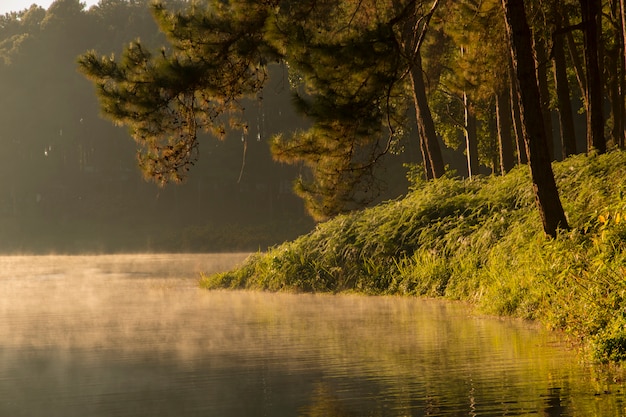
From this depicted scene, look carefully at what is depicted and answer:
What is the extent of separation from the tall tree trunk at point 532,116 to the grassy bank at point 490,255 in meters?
0.44

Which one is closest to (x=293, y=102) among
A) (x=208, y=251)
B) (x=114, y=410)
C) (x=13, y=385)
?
(x=13, y=385)

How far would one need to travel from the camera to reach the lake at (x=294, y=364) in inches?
339

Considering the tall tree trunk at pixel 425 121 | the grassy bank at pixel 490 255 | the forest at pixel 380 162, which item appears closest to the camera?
the grassy bank at pixel 490 255

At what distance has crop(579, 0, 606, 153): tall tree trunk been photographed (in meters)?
21.4

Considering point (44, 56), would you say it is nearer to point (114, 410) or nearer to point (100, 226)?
point (100, 226)

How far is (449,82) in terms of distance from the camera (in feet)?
101

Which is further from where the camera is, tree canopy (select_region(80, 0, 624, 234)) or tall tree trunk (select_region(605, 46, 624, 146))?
tall tree trunk (select_region(605, 46, 624, 146))

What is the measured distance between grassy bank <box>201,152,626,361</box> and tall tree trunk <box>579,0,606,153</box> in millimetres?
1037

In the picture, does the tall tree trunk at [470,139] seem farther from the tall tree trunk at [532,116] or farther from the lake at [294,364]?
the tall tree trunk at [532,116]

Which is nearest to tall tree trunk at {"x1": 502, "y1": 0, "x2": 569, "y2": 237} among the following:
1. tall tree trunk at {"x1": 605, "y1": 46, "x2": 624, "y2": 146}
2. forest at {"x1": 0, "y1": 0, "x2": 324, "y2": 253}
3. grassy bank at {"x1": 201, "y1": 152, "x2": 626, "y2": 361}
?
grassy bank at {"x1": 201, "y1": 152, "x2": 626, "y2": 361}

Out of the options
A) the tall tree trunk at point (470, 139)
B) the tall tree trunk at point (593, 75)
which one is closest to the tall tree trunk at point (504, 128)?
the tall tree trunk at point (470, 139)

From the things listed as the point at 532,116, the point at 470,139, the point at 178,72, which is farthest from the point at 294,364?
the point at 470,139

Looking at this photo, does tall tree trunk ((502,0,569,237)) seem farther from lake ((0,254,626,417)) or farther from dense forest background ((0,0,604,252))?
dense forest background ((0,0,604,252))

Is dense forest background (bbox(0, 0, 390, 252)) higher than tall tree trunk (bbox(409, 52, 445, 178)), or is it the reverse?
dense forest background (bbox(0, 0, 390, 252))
